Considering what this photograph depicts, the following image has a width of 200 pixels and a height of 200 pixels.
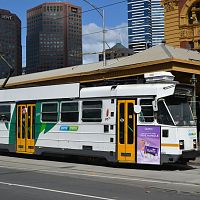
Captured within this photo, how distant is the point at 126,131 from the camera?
54.1 ft

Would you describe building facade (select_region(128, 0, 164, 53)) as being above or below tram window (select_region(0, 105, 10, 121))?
above

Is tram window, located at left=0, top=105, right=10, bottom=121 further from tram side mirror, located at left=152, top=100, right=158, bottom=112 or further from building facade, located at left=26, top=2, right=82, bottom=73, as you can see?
building facade, located at left=26, top=2, right=82, bottom=73

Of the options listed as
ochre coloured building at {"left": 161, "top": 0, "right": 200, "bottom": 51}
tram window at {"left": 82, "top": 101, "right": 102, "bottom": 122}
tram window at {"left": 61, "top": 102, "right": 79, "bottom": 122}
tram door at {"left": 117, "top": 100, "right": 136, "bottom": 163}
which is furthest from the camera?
ochre coloured building at {"left": 161, "top": 0, "right": 200, "bottom": 51}

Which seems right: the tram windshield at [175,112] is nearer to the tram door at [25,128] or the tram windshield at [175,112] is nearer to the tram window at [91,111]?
the tram window at [91,111]

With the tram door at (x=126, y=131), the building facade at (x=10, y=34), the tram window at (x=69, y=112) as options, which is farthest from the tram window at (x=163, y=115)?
the building facade at (x=10, y=34)

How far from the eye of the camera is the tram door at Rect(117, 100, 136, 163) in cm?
1634

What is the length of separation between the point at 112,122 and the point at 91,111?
1.31 meters

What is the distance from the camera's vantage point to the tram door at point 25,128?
20.4 meters

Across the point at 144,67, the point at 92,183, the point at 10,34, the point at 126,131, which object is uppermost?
the point at 10,34

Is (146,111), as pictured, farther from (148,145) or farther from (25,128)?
(25,128)

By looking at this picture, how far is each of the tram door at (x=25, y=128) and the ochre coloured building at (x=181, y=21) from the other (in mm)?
31542

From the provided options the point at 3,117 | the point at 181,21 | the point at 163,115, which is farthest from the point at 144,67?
the point at 181,21

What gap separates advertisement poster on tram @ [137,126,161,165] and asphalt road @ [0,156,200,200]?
0.42 meters

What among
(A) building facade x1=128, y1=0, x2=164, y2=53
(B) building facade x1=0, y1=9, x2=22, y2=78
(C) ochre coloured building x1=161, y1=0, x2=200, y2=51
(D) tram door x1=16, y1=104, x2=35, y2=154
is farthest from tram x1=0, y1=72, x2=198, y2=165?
(C) ochre coloured building x1=161, y1=0, x2=200, y2=51
